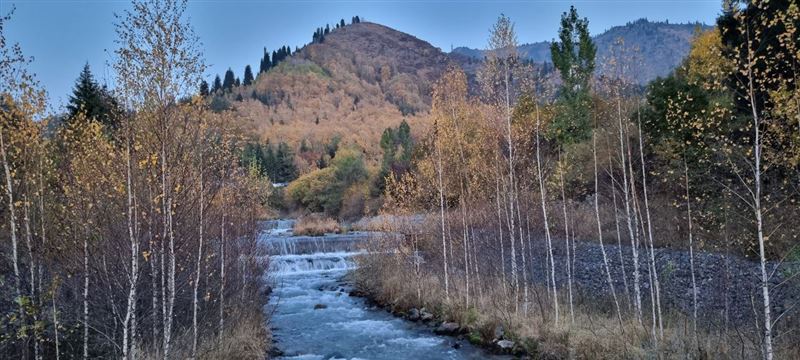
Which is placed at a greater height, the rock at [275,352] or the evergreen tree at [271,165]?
the evergreen tree at [271,165]

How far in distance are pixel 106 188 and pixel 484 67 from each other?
876 centimetres

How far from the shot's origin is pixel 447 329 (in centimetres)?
1307

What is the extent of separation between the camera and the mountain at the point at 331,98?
116000 millimetres

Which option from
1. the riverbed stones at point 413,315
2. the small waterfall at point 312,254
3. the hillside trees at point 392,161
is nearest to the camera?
the riverbed stones at point 413,315

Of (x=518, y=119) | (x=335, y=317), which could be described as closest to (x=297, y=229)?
(x=335, y=317)

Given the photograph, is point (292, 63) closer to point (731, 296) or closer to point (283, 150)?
point (283, 150)

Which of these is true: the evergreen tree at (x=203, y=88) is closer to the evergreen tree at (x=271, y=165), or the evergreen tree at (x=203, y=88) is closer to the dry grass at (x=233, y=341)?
the dry grass at (x=233, y=341)

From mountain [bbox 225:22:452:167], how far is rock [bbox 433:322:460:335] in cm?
7752

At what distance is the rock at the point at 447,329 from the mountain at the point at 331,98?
7752 cm

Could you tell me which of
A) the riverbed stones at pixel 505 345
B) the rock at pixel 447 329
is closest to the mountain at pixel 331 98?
the rock at pixel 447 329

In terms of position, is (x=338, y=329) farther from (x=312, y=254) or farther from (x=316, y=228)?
(x=316, y=228)

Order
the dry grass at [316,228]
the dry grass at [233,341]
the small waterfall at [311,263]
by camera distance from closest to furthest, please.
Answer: the dry grass at [233,341]
the small waterfall at [311,263]
the dry grass at [316,228]

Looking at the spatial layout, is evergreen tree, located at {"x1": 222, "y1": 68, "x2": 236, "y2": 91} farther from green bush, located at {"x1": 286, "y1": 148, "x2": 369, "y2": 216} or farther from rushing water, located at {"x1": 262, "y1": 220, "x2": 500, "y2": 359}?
rushing water, located at {"x1": 262, "y1": 220, "x2": 500, "y2": 359}

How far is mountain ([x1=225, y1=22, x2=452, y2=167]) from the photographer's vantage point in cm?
11600
